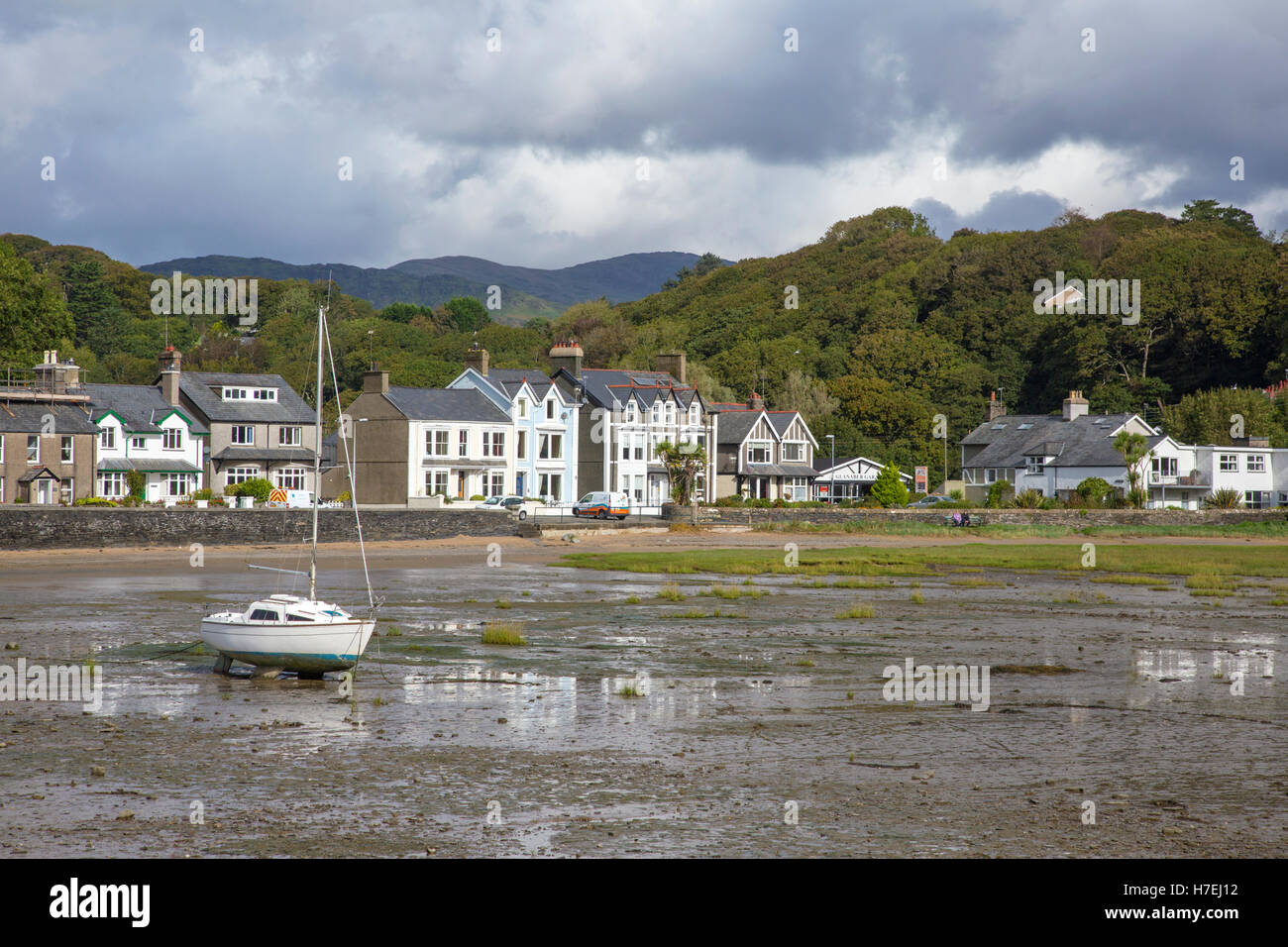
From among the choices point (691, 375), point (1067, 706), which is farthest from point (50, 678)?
point (691, 375)

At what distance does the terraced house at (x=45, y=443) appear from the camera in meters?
71.3

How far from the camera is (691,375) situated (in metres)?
120

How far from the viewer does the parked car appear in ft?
256

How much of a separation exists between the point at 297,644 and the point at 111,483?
59.5 m

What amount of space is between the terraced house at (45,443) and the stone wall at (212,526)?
1225 cm

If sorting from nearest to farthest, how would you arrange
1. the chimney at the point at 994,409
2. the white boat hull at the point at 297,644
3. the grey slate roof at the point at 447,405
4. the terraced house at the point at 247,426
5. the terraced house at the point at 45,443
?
the white boat hull at the point at 297,644 < the terraced house at the point at 45,443 < the terraced house at the point at 247,426 < the grey slate roof at the point at 447,405 < the chimney at the point at 994,409

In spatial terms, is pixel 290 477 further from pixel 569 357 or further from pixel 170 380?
pixel 569 357

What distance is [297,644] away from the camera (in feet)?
75.8

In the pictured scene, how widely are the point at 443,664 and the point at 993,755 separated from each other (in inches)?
481

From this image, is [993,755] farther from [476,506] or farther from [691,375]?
[691,375]

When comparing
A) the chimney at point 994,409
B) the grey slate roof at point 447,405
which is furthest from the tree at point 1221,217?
the grey slate roof at point 447,405

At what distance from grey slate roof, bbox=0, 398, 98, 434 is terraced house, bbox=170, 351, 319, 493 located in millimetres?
8002

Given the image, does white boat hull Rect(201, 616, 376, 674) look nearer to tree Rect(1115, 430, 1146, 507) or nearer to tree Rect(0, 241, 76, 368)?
tree Rect(0, 241, 76, 368)

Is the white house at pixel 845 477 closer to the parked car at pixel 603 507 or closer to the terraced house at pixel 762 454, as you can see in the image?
the terraced house at pixel 762 454
